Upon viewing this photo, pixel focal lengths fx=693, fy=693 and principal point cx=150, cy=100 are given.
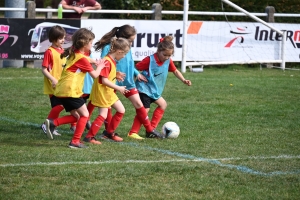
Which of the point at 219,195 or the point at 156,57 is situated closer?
the point at 219,195

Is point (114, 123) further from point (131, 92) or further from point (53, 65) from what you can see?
point (53, 65)

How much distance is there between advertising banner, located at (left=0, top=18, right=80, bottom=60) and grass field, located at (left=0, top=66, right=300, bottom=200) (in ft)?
12.5

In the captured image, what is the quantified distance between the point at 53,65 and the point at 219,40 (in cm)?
907

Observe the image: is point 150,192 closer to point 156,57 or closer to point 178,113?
point 156,57

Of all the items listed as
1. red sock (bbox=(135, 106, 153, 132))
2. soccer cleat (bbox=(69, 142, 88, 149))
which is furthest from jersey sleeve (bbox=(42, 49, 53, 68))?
soccer cleat (bbox=(69, 142, 88, 149))

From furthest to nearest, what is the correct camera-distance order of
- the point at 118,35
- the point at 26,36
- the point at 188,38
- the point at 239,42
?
the point at 239,42
the point at 188,38
the point at 26,36
the point at 118,35

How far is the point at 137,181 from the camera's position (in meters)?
6.22

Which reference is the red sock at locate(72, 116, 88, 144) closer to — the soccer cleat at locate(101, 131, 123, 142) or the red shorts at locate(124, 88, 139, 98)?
the soccer cleat at locate(101, 131, 123, 142)

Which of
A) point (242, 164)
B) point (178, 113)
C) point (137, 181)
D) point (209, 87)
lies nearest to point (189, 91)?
point (209, 87)

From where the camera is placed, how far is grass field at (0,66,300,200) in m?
5.93

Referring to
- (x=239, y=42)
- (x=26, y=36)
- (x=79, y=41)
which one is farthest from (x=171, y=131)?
(x=239, y=42)

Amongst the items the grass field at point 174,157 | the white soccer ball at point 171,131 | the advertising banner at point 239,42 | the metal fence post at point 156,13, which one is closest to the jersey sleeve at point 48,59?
the grass field at point 174,157

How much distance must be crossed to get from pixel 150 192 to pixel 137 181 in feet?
1.32

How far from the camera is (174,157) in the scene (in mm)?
7348
